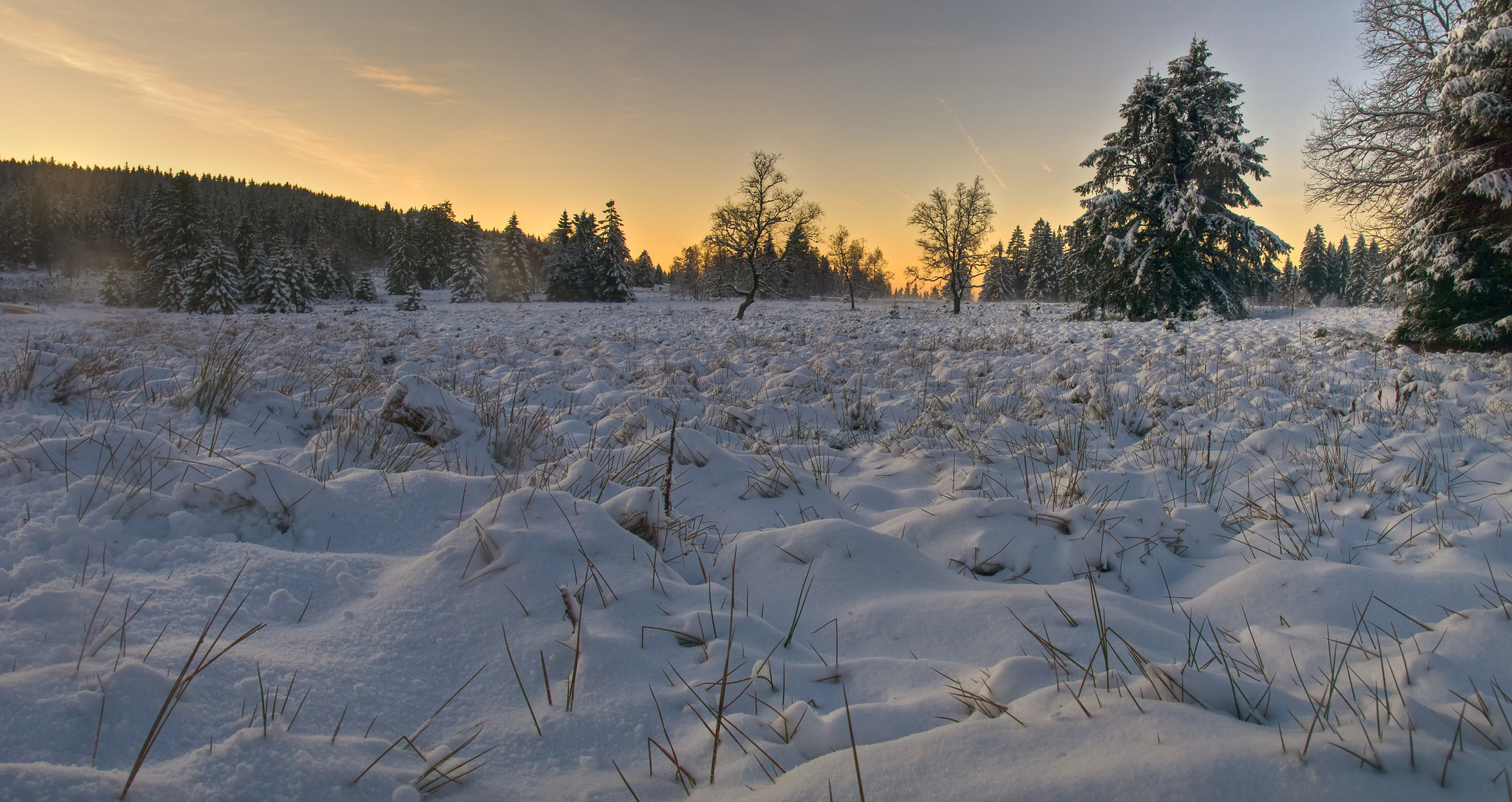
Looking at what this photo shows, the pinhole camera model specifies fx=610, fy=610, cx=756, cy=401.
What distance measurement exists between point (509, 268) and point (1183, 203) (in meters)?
45.0

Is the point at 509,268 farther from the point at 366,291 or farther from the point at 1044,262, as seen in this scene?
the point at 1044,262

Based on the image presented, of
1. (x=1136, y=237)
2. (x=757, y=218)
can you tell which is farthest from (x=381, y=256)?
(x=1136, y=237)

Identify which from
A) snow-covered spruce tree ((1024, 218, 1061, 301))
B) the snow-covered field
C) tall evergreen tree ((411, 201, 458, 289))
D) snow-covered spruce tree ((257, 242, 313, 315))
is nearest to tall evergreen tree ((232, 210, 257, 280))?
snow-covered spruce tree ((257, 242, 313, 315))

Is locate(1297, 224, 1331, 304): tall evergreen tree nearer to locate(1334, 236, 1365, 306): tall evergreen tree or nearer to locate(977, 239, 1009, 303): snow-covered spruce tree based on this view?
locate(1334, 236, 1365, 306): tall evergreen tree

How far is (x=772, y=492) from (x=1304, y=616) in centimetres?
213

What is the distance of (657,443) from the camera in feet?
11.7

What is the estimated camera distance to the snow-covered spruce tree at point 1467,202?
328 inches

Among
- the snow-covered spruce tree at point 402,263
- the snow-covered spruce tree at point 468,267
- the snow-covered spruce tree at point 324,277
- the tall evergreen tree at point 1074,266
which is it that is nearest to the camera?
the tall evergreen tree at point 1074,266

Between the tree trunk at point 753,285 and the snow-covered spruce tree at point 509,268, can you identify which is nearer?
the tree trunk at point 753,285

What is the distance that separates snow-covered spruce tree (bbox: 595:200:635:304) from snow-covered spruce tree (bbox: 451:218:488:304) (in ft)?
28.7

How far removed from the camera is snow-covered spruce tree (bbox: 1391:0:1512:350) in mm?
8320

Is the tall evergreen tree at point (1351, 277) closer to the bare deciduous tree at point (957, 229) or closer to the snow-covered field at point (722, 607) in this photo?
the bare deciduous tree at point (957, 229)

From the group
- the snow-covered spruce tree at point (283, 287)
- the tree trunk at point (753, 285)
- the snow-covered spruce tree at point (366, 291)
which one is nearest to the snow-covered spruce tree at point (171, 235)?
the snow-covered spruce tree at point (283, 287)

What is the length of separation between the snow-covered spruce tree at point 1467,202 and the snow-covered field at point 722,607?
7.01 meters
